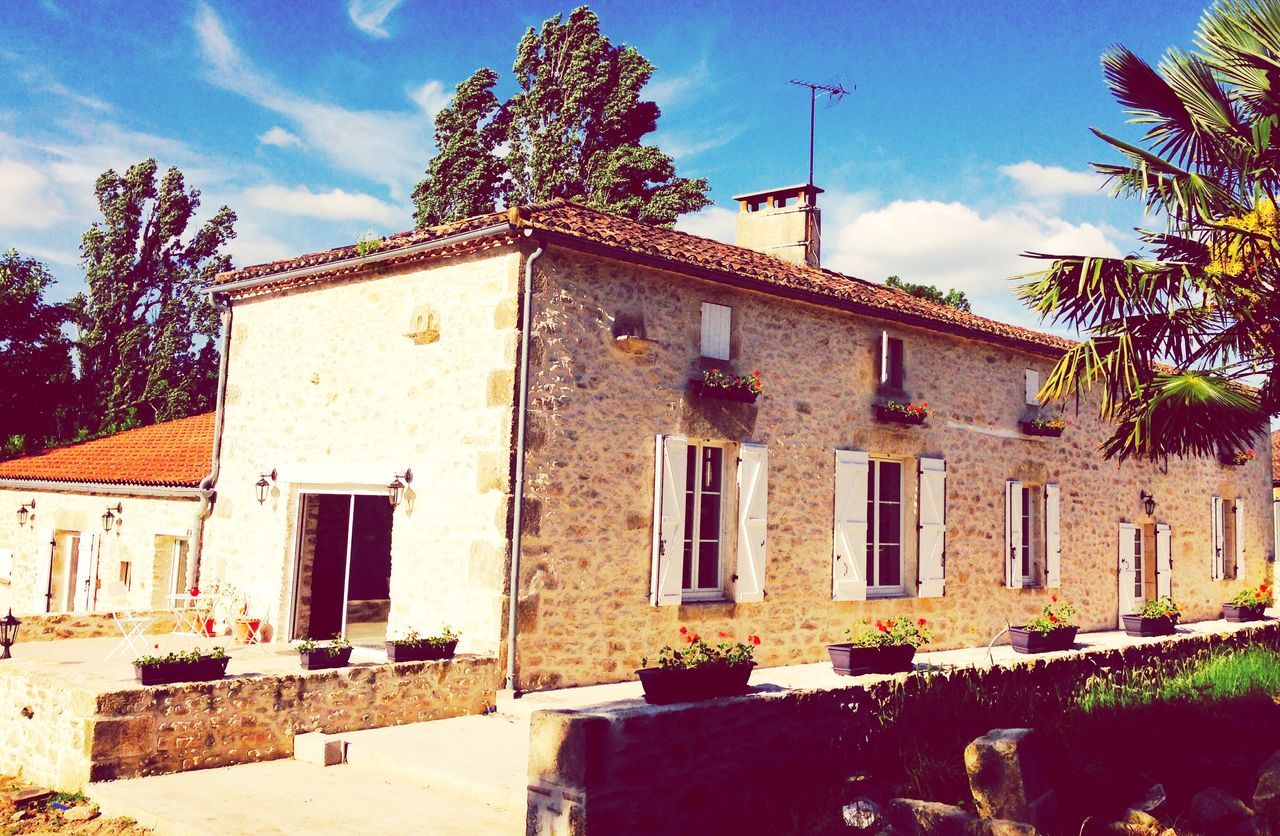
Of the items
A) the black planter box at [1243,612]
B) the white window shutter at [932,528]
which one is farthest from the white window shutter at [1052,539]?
the black planter box at [1243,612]

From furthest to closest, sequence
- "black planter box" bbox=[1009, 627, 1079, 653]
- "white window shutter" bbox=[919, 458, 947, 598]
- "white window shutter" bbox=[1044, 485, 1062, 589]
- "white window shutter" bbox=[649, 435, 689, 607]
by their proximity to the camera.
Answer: "white window shutter" bbox=[1044, 485, 1062, 589], "white window shutter" bbox=[919, 458, 947, 598], "black planter box" bbox=[1009, 627, 1079, 653], "white window shutter" bbox=[649, 435, 689, 607]

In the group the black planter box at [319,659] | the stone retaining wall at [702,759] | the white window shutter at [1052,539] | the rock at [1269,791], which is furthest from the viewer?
the white window shutter at [1052,539]

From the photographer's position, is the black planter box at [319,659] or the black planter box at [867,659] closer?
the black planter box at [319,659]

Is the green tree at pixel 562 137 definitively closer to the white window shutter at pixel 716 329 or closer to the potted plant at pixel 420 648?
the white window shutter at pixel 716 329

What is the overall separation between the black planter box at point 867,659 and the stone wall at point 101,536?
7.05 m

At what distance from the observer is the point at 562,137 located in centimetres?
2291

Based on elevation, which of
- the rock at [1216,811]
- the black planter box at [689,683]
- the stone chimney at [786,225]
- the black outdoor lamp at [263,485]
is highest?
the stone chimney at [786,225]

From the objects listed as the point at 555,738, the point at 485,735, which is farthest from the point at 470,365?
the point at 555,738

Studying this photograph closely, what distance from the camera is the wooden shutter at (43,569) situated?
12133mm

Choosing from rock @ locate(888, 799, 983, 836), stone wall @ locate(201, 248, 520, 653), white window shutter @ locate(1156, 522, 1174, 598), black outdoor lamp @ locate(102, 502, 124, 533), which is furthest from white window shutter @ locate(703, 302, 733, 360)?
white window shutter @ locate(1156, 522, 1174, 598)

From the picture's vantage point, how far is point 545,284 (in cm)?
811

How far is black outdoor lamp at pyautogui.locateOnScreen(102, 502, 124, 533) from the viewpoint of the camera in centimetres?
1169

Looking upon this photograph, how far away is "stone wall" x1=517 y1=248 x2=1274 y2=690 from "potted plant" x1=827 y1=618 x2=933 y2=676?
1.10 meters

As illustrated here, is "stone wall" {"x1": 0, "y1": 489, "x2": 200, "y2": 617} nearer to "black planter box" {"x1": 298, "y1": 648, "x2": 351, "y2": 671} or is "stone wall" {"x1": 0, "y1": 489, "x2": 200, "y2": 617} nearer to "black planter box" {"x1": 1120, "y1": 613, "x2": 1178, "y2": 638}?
"black planter box" {"x1": 298, "y1": 648, "x2": 351, "y2": 671}
